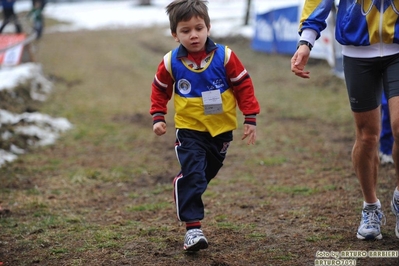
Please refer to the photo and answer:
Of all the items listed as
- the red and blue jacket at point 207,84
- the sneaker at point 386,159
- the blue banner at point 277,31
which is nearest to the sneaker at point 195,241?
the red and blue jacket at point 207,84

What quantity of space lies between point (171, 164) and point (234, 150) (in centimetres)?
98

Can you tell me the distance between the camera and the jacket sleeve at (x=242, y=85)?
3.91 metres

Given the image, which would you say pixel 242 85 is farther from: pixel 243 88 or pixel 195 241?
pixel 195 241

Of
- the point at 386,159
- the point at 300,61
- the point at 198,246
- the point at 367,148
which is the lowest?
the point at 386,159

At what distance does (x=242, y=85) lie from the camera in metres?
3.92

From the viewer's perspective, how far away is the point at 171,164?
6.96m

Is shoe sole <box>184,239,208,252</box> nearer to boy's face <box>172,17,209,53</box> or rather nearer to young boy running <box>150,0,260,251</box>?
young boy running <box>150,0,260,251</box>

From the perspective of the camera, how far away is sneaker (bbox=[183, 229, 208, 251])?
3811 millimetres

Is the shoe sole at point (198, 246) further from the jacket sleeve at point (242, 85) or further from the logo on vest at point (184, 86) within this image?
the logo on vest at point (184, 86)

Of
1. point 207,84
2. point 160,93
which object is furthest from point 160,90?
point 207,84

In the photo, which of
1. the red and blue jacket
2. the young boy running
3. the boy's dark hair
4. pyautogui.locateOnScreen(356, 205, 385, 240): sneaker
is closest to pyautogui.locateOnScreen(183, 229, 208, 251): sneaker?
the young boy running

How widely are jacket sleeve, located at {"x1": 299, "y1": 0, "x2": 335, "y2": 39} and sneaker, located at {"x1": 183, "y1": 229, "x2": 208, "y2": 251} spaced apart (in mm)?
1396

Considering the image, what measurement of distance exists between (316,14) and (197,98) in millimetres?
879

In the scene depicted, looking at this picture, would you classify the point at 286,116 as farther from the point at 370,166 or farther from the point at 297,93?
the point at 370,166
